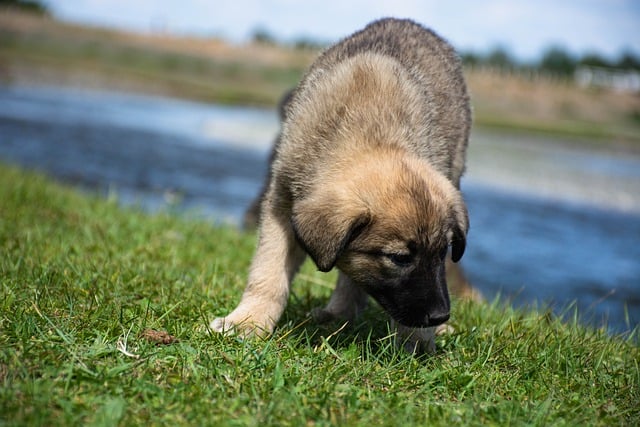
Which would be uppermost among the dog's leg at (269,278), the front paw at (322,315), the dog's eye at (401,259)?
the dog's eye at (401,259)

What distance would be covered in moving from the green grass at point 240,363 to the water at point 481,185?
1.49 m

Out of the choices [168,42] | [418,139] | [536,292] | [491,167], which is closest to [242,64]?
[168,42]

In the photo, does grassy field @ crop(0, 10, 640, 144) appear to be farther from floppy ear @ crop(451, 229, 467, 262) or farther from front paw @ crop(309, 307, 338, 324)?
floppy ear @ crop(451, 229, 467, 262)

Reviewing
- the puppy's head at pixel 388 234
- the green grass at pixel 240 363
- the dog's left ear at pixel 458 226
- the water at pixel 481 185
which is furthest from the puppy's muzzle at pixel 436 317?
the water at pixel 481 185

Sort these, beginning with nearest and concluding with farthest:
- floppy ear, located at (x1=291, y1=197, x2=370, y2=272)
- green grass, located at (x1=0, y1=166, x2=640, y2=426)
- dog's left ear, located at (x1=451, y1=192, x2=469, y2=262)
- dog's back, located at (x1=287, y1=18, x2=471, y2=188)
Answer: green grass, located at (x1=0, y1=166, x2=640, y2=426), floppy ear, located at (x1=291, y1=197, x2=370, y2=272), dog's left ear, located at (x1=451, y1=192, x2=469, y2=262), dog's back, located at (x1=287, y1=18, x2=471, y2=188)

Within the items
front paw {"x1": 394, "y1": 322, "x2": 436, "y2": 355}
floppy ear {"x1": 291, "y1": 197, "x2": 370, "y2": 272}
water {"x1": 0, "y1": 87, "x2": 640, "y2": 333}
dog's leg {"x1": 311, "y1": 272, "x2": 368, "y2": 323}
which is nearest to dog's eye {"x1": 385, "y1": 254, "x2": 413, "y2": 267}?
floppy ear {"x1": 291, "y1": 197, "x2": 370, "y2": 272}

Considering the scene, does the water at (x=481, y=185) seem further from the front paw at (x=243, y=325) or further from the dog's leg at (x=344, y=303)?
the front paw at (x=243, y=325)

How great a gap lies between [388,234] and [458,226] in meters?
0.42

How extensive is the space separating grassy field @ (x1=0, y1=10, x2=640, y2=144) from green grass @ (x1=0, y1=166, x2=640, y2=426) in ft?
65.6

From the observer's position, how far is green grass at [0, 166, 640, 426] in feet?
9.30

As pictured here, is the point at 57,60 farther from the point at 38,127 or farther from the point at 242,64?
the point at 38,127

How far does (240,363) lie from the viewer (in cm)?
326

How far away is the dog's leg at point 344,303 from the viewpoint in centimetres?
440

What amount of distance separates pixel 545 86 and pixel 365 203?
3806 cm
